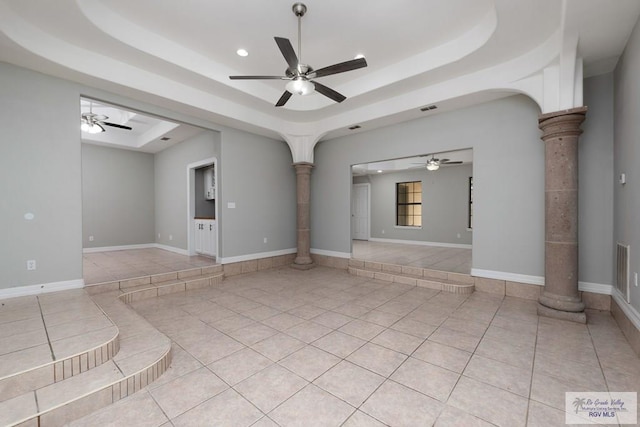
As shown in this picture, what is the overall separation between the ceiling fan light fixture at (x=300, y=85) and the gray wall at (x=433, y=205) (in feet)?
22.5

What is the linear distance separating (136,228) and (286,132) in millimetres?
5242

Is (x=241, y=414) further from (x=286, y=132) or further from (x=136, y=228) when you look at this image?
(x=136, y=228)

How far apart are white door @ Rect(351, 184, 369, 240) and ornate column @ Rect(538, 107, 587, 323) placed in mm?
7067

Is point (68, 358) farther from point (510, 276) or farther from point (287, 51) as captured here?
point (510, 276)

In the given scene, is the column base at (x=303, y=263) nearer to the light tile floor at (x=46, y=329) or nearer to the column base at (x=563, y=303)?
the light tile floor at (x=46, y=329)

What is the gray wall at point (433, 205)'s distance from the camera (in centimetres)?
829

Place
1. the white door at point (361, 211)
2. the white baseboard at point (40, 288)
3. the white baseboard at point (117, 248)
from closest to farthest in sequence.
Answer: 1. the white baseboard at point (40, 288)
2. the white baseboard at point (117, 248)
3. the white door at point (361, 211)

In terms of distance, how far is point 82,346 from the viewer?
2098 mm

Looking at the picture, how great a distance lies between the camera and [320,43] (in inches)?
141

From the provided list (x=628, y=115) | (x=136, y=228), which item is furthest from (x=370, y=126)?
(x=136, y=228)

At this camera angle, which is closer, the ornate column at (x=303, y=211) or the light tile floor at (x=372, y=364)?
the light tile floor at (x=372, y=364)

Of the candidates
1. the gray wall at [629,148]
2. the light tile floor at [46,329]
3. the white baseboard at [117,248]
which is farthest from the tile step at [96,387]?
the white baseboard at [117,248]

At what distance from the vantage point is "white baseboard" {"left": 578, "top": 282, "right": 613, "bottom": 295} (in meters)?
3.28

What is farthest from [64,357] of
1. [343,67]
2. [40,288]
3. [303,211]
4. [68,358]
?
[303,211]
